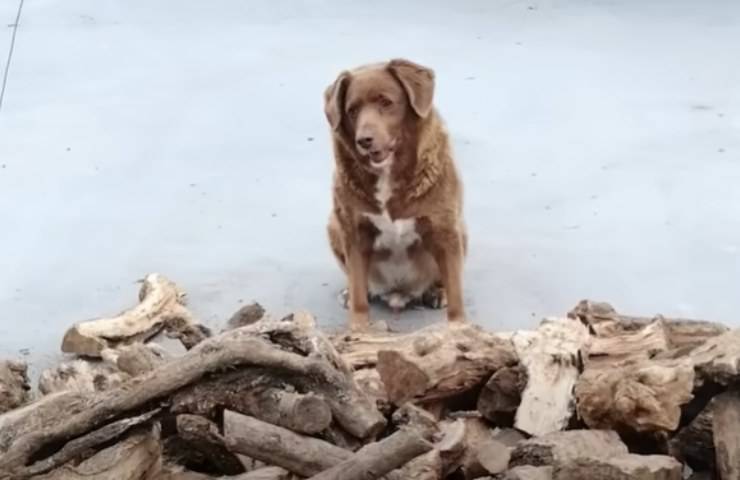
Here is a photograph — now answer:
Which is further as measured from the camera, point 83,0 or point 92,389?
point 83,0

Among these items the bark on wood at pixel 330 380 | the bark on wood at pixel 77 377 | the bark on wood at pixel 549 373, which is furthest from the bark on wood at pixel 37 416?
the bark on wood at pixel 549 373

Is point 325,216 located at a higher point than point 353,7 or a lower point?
lower

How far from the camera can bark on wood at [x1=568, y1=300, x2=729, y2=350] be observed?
2.76 metres

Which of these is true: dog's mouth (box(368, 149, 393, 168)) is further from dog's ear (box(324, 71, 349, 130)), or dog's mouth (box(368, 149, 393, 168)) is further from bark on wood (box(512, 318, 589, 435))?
bark on wood (box(512, 318, 589, 435))

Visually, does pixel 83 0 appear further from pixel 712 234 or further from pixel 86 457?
pixel 86 457

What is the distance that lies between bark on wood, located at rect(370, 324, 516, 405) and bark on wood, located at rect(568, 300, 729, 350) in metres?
0.27

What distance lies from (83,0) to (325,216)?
2.63 meters

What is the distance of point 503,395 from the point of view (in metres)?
2.53

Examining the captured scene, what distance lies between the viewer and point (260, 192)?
4.12 meters

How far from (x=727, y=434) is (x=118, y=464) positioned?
1036mm

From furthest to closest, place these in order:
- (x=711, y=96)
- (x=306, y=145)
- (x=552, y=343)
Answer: (x=711, y=96)
(x=306, y=145)
(x=552, y=343)

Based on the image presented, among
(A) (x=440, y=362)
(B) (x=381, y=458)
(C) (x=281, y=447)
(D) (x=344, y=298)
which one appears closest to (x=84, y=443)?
(C) (x=281, y=447)

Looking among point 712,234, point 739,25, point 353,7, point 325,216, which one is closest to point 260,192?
point 325,216

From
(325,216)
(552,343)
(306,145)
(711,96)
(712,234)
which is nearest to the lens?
(552,343)
